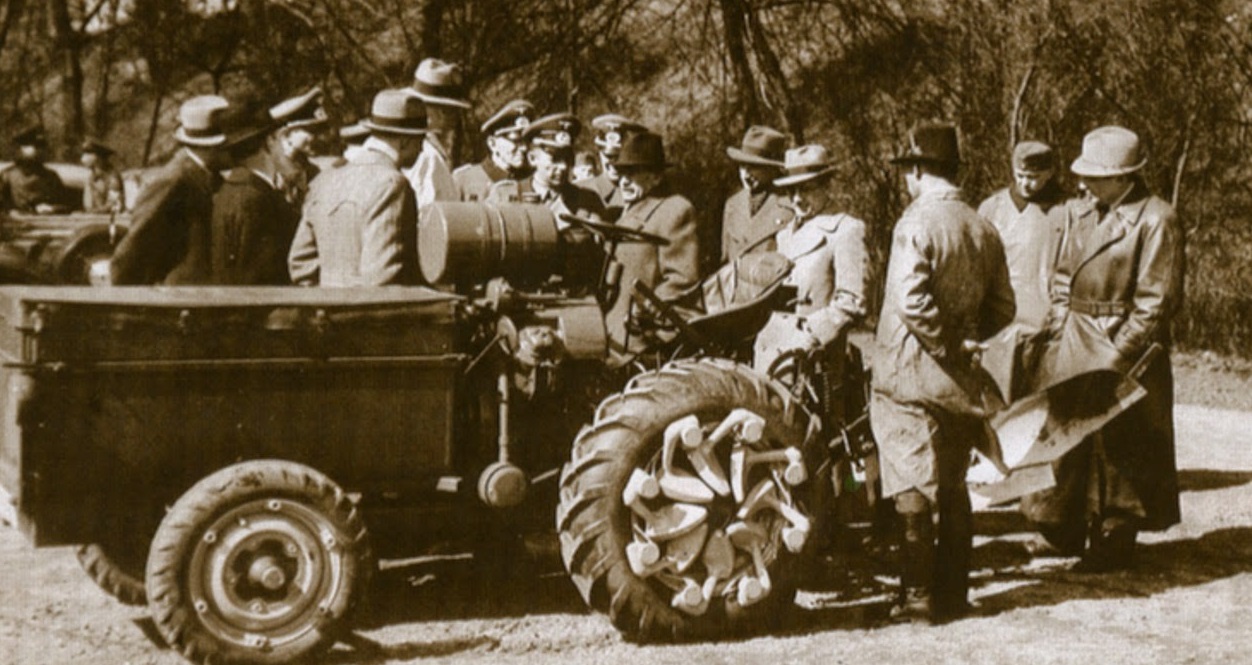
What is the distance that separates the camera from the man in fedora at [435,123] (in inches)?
344

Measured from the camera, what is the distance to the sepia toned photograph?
20.4 feet

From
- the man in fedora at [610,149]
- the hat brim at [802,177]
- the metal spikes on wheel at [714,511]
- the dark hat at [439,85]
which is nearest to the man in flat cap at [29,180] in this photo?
the dark hat at [439,85]

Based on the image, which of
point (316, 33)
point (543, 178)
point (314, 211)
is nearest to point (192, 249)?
point (314, 211)

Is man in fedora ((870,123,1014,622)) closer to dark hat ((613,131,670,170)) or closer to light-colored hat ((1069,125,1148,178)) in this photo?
light-colored hat ((1069,125,1148,178))

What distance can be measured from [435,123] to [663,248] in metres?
2.57

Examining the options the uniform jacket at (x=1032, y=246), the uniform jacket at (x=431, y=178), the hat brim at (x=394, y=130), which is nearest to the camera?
the hat brim at (x=394, y=130)

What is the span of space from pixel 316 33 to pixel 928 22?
4853 millimetres

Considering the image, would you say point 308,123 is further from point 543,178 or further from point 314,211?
point 314,211

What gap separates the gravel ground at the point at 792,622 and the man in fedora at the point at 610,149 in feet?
7.03

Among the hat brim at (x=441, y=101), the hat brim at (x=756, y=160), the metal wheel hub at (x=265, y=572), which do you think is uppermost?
the hat brim at (x=441, y=101)

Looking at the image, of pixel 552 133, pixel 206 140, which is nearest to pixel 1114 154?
pixel 552 133

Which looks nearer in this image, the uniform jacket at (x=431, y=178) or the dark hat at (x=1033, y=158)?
the uniform jacket at (x=431, y=178)

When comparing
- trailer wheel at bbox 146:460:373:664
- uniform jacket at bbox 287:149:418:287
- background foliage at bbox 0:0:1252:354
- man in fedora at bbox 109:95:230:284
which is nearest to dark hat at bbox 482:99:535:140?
uniform jacket at bbox 287:149:418:287

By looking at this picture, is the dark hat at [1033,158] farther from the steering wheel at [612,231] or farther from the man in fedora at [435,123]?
the steering wheel at [612,231]
